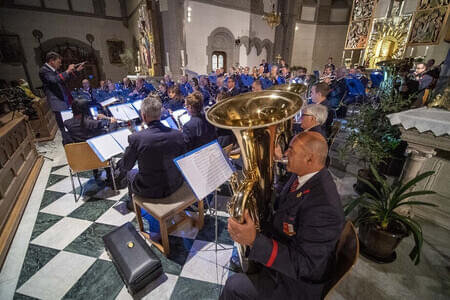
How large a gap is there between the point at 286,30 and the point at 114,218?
15.1 meters

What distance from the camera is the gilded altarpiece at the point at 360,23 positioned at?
1052cm

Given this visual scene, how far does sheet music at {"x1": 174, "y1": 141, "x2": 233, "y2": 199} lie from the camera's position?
1643 millimetres

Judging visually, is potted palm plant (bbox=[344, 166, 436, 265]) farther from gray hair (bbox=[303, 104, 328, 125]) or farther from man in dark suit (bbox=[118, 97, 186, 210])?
man in dark suit (bbox=[118, 97, 186, 210])

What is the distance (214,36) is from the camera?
1066 centimetres

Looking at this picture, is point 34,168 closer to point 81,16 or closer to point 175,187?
point 175,187

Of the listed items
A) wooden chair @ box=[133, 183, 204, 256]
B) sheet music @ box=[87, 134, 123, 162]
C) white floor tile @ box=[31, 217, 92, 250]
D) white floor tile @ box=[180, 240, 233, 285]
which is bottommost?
white floor tile @ box=[180, 240, 233, 285]

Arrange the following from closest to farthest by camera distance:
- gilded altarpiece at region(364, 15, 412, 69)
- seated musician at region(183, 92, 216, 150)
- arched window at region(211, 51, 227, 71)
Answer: seated musician at region(183, 92, 216, 150)
gilded altarpiece at region(364, 15, 412, 69)
arched window at region(211, 51, 227, 71)

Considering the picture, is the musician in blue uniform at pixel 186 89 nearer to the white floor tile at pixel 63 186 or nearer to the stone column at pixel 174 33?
the stone column at pixel 174 33

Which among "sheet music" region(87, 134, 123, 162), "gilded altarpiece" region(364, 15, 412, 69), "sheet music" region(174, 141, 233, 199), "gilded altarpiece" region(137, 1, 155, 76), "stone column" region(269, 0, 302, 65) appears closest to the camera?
"sheet music" region(174, 141, 233, 199)

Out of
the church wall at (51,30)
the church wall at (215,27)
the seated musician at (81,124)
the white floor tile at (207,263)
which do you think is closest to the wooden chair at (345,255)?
the white floor tile at (207,263)

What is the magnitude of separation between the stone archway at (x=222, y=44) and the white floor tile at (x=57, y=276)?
1046 centimetres

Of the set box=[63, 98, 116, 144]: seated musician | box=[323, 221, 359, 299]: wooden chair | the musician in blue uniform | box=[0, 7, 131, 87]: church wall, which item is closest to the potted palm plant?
box=[323, 221, 359, 299]: wooden chair

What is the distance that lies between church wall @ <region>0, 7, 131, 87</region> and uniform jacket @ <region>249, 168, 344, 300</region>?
50.0ft

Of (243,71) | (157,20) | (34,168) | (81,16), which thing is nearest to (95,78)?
(81,16)
